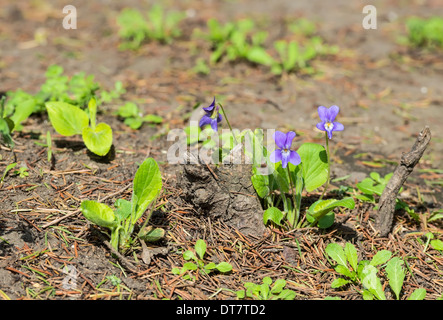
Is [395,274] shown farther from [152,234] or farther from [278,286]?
[152,234]

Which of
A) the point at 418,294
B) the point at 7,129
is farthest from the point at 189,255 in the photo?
the point at 7,129

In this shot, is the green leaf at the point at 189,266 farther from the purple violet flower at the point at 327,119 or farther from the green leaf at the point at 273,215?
the purple violet flower at the point at 327,119

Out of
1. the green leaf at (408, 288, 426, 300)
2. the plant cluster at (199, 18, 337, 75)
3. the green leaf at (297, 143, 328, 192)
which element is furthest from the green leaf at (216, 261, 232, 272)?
the plant cluster at (199, 18, 337, 75)

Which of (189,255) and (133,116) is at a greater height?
(133,116)

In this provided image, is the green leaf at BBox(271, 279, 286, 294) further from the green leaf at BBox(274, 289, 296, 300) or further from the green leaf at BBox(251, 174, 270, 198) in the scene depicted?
the green leaf at BBox(251, 174, 270, 198)

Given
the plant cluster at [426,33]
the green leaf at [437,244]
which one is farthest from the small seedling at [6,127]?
the plant cluster at [426,33]

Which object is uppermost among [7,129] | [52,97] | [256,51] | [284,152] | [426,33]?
[426,33]
